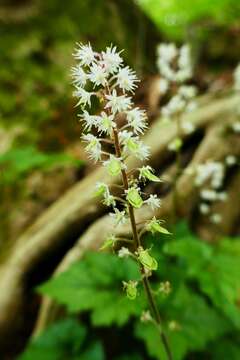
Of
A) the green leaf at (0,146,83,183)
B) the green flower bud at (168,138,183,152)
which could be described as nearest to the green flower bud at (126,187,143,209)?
the green flower bud at (168,138,183,152)

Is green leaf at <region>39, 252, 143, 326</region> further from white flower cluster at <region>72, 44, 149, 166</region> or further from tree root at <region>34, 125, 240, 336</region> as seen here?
white flower cluster at <region>72, 44, 149, 166</region>

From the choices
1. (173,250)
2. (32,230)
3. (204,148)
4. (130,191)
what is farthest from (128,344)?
(130,191)

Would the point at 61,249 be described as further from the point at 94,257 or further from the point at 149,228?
the point at 149,228

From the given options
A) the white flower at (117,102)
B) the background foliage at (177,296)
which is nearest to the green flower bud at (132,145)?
the white flower at (117,102)

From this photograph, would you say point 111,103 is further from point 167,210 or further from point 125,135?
point 167,210

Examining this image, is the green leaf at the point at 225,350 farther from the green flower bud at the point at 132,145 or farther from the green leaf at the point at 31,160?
the green flower bud at the point at 132,145

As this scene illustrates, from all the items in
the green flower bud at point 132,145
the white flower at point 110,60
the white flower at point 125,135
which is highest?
the white flower at point 110,60

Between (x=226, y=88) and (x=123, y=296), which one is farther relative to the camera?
(x=226, y=88)

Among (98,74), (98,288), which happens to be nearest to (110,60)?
(98,74)
